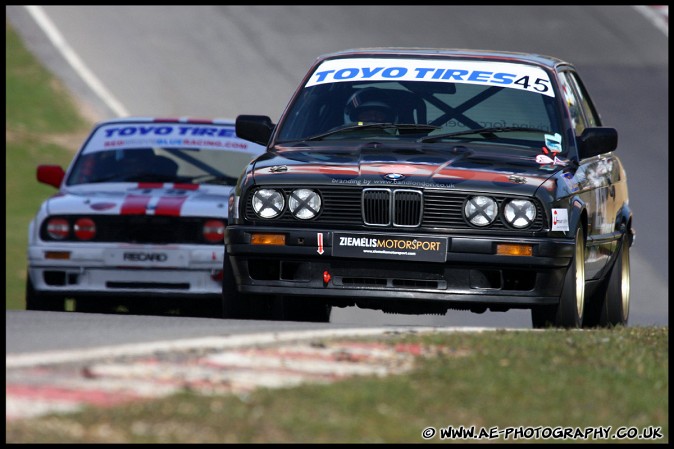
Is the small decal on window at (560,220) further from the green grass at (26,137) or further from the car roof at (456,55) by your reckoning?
the green grass at (26,137)

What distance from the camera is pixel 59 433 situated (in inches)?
196

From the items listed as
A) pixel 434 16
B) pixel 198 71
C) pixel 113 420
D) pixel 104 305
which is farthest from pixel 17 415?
pixel 434 16

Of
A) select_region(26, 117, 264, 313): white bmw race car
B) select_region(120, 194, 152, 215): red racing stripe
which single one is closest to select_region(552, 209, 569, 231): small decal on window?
select_region(26, 117, 264, 313): white bmw race car

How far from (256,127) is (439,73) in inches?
47.2

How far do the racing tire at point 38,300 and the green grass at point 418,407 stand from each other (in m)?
5.00

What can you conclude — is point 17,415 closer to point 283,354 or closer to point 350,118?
point 283,354

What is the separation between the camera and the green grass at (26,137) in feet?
57.3

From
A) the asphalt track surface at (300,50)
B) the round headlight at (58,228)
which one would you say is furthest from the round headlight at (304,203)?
the asphalt track surface at (300,50)

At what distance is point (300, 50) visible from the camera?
2644cm

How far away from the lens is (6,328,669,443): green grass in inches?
199

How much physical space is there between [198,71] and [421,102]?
1551 cm

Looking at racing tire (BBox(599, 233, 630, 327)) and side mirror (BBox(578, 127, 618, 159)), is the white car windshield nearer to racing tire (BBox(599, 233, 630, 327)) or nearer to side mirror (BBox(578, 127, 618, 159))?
racing tire (BBox(599, 233, 630, 327))

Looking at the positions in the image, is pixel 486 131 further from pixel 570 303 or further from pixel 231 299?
pixel 231 299

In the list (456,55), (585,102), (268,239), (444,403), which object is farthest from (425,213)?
(444,403)
